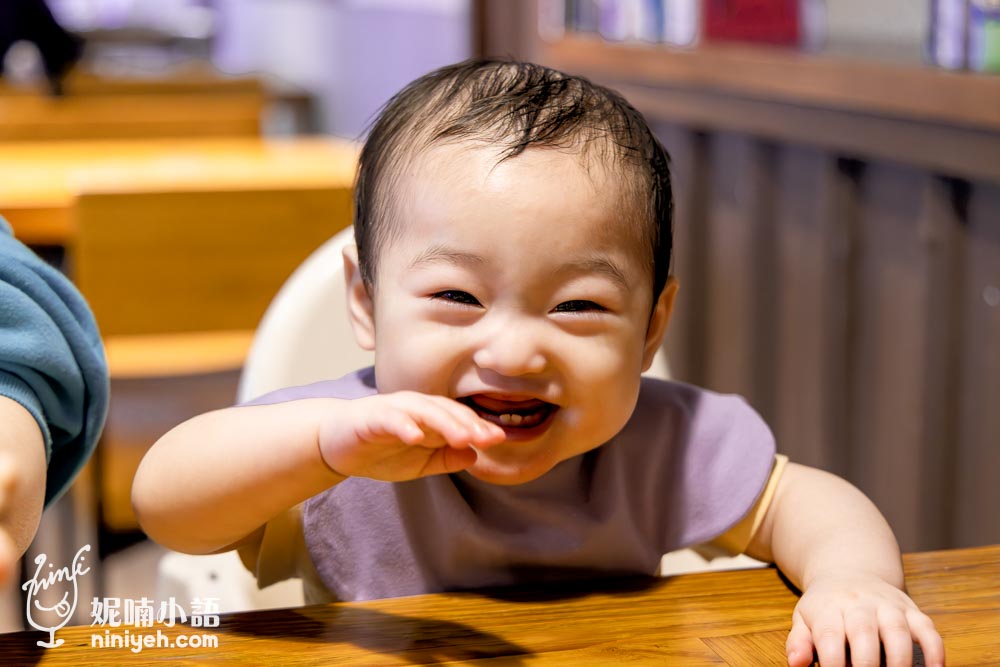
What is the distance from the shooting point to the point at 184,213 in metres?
2.24

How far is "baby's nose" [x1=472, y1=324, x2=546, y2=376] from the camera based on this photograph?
0.68 metres

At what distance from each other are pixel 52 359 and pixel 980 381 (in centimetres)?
120

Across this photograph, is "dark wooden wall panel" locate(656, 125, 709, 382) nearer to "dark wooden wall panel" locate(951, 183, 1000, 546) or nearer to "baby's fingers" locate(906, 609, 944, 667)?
"dark wooden wall panel" locate(951, 183, 1000, 546)

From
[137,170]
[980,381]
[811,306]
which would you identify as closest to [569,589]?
[980,381]

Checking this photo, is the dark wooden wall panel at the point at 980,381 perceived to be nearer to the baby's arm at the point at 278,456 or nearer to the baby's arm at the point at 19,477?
the baby's arm at the point at 278,456

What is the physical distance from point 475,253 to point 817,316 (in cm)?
132

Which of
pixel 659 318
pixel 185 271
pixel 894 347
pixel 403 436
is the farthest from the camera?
pixel 185 271

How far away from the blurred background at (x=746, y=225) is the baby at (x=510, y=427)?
78cm

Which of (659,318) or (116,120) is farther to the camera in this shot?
(116,120)

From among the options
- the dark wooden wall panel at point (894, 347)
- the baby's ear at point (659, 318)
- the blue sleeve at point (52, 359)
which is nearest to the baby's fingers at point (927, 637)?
the baby's ear at point (659, 318)

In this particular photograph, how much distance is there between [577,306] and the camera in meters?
0.72

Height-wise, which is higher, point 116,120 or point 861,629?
point 861,629

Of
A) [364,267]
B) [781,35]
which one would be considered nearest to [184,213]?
[781,35]

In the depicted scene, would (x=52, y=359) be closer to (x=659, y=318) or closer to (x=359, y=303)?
(x=359, y=303)
